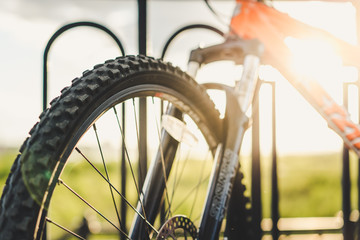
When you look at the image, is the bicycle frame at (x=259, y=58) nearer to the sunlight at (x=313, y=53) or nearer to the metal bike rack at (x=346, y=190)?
the sunlight at (x=313, y=53)

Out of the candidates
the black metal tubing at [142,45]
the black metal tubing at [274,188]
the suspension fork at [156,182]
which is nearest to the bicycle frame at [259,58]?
the suspension fork at [156,182]

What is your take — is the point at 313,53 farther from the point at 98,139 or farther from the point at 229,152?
the point at 98,139

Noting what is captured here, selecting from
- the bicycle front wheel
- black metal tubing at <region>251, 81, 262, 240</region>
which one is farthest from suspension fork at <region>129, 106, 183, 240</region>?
black metal tubing at <region>251, 81, 262, 240</region>

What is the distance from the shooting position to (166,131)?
4.08 feet

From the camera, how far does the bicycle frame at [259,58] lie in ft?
4.02

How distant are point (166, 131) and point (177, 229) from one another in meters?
0.30

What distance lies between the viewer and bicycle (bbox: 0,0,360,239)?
73 centimetres

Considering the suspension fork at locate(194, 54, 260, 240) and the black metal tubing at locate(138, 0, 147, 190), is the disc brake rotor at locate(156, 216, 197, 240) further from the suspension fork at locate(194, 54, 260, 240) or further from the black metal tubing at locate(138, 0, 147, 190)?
the black metal tubing at locate(138, 0, 147, 190)

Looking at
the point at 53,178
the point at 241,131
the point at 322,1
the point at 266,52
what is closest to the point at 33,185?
the point at 53,178

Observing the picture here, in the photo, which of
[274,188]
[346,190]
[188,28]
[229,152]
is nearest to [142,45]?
[188,28]

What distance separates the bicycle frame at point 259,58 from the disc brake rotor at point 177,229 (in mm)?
183

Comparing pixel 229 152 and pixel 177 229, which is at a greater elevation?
pixel 229 152

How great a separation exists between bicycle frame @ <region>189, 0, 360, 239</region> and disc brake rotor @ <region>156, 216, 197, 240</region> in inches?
7.2

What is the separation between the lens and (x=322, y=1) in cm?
146
